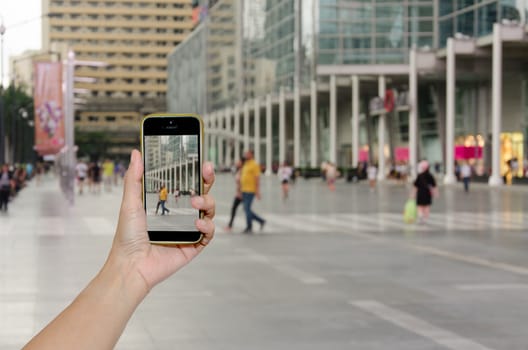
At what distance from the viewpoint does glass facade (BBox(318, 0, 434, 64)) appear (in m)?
77.7

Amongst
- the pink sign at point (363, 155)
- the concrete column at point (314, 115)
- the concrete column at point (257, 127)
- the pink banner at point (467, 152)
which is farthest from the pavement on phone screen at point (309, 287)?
the concrete column at point (257, 127)

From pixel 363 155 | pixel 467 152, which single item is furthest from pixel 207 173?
pixel 363 155

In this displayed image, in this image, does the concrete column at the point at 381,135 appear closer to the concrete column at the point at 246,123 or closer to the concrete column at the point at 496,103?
the concrete column at the point at 496,103

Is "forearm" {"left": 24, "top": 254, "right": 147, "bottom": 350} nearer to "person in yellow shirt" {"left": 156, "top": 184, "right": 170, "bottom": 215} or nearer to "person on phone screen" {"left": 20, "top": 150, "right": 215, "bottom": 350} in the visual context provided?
"person on phone screen" {"left": 20, "top": 150, "right": 215, "bottom": 350}

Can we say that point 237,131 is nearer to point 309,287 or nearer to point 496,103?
point 496,103

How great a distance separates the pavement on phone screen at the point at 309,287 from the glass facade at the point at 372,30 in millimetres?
54752

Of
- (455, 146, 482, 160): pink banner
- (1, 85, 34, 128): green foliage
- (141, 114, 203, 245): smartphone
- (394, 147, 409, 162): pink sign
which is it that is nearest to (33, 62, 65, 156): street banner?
(455, 146, 482, 160): pink banner

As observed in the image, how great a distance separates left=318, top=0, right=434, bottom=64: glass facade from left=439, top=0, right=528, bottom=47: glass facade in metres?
5.39

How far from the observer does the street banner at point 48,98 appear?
48.0 m

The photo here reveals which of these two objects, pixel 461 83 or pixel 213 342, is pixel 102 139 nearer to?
pixel 461 83

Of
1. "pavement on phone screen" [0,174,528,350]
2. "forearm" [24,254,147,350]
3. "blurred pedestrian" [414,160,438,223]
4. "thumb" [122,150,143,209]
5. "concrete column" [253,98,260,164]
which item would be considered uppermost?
"concrete column" [253,98,260,164]

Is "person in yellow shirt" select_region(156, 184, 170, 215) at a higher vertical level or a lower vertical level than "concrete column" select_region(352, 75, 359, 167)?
lower

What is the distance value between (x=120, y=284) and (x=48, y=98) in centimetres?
4651

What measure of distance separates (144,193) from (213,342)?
5.20 meters
